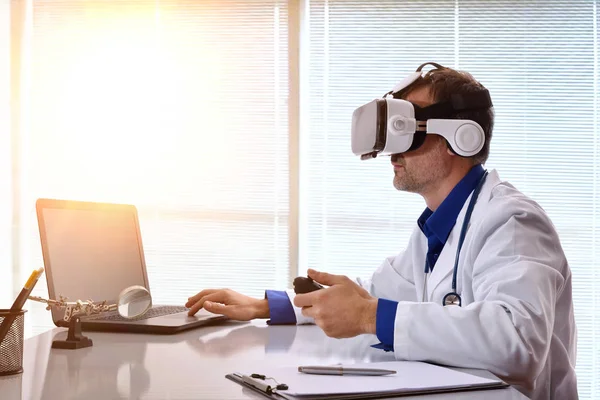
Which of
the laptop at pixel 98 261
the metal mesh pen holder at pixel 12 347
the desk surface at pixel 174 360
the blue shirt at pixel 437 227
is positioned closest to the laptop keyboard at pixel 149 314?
the laptop at pixel 98 261

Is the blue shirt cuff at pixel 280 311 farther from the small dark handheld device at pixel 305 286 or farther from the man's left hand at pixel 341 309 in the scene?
the man's left hand at pixel 341 309

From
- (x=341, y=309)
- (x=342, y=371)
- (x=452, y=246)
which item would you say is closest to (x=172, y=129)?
(x=452, y=246)

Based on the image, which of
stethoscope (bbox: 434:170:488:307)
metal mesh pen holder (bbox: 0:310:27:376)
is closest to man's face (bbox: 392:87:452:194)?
stethoscope (bbox: 434:170:488:307)

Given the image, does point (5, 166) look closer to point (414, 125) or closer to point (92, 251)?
point (92, 251)

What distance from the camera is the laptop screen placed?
66.4 inches

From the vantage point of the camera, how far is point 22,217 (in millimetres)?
4008

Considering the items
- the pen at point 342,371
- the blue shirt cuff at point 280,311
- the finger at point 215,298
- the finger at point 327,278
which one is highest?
the finger at point 327,278

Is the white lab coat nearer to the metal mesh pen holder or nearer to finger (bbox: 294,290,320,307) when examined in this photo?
finger (bbox: 294,290,320,307)

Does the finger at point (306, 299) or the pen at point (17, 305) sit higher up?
the pen at point (17, 305)

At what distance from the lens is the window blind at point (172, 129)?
13.0ft

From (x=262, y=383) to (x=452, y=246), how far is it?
2.92ft

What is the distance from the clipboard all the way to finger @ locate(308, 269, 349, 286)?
43 cm

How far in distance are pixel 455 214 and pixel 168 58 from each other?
2.64 m

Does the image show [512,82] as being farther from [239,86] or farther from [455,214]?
[455,214]
